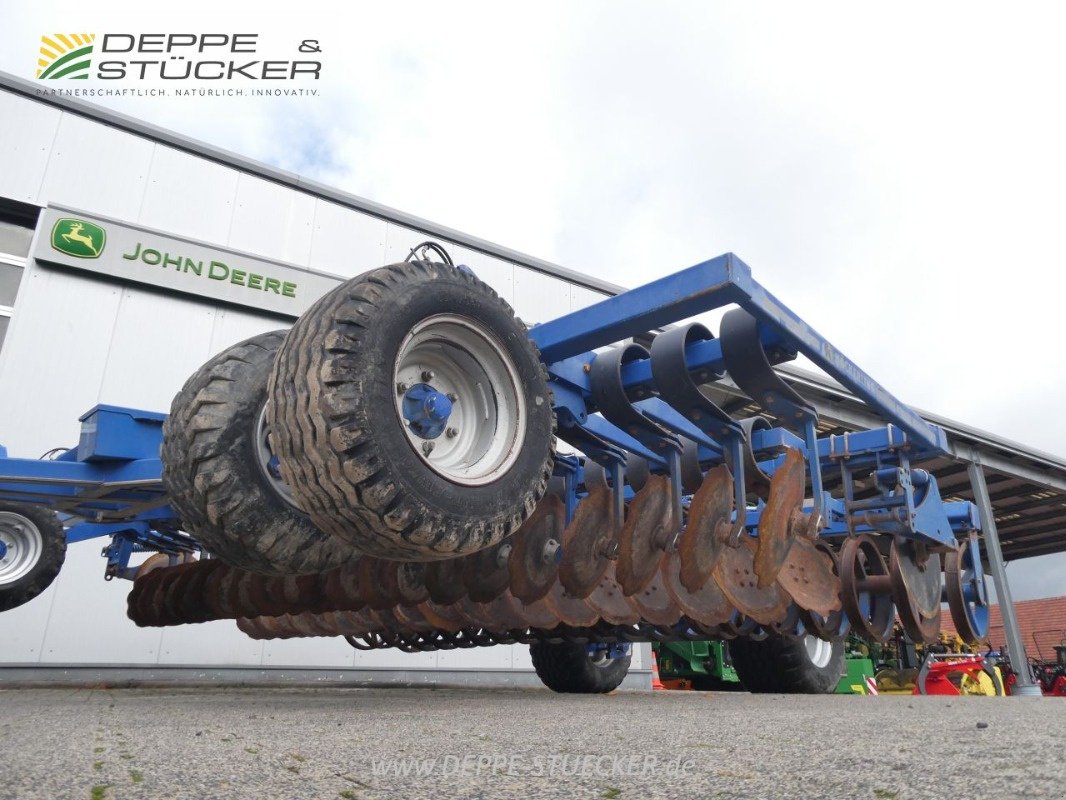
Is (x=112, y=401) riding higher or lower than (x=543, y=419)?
higher

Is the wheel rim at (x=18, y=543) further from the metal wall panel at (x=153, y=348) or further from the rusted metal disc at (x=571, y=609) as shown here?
the rusted metal disc at (x=571, y=609)

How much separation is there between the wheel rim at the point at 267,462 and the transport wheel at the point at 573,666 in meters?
3.58

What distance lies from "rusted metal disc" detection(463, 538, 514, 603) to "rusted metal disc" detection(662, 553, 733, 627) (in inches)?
33.3

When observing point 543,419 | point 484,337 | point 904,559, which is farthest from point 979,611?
point 484,337

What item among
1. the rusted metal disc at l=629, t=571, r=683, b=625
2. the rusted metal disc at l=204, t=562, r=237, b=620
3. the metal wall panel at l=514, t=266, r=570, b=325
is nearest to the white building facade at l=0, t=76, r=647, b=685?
the metal wall panel at l=514, t=266, r=570, b=325

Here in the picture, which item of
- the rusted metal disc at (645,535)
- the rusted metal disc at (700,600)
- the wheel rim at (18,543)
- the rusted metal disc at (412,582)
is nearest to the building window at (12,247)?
the wheel rim at (18,543)

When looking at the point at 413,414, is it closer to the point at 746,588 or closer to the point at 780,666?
the point at 746,588

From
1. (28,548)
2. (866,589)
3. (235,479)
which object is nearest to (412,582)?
(235,479)

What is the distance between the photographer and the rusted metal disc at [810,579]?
161 inches

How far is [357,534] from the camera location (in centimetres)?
233

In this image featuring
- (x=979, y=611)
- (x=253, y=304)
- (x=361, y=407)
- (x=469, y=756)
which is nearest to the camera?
(x=469, y=756)

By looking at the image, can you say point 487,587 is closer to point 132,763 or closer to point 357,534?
point 357,534

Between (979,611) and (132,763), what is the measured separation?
16.7ft

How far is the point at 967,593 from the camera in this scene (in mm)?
4875
